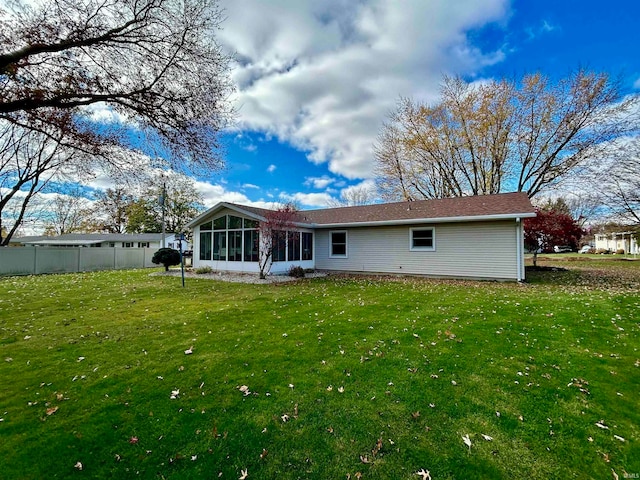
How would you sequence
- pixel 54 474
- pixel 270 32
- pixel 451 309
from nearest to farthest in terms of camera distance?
pixel 54 474
pixel 451 309
pixel 270 32

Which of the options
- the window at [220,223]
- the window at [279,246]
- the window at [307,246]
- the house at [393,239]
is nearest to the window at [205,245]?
the house at [393,239]

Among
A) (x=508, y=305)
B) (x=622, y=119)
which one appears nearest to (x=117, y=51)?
(x=508, y=305)

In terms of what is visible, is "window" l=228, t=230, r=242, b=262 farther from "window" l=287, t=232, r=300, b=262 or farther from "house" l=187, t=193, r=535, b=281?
"window" l=287, t=232, r=300, b=262

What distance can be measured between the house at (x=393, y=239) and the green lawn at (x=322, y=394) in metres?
5.72

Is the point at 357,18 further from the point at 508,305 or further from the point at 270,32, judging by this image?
the point at 508,305

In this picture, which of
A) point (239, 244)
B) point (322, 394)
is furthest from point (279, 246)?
point (322, 394)

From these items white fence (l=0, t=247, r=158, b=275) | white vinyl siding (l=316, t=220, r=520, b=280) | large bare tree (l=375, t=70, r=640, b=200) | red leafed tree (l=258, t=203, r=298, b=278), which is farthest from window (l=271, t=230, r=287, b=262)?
white fence (l=0, t=247, r=158, b=275)

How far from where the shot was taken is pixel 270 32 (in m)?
7.70

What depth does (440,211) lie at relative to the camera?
536 inches

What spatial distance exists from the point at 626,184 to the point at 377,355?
22.5 meters

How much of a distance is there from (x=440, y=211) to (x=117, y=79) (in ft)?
40.8

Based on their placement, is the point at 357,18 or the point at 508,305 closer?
the point at 508,305

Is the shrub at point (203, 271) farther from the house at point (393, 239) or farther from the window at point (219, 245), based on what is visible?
the window at point (219, 245)

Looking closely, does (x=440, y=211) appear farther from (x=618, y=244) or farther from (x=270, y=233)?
(x=618, y=244)
